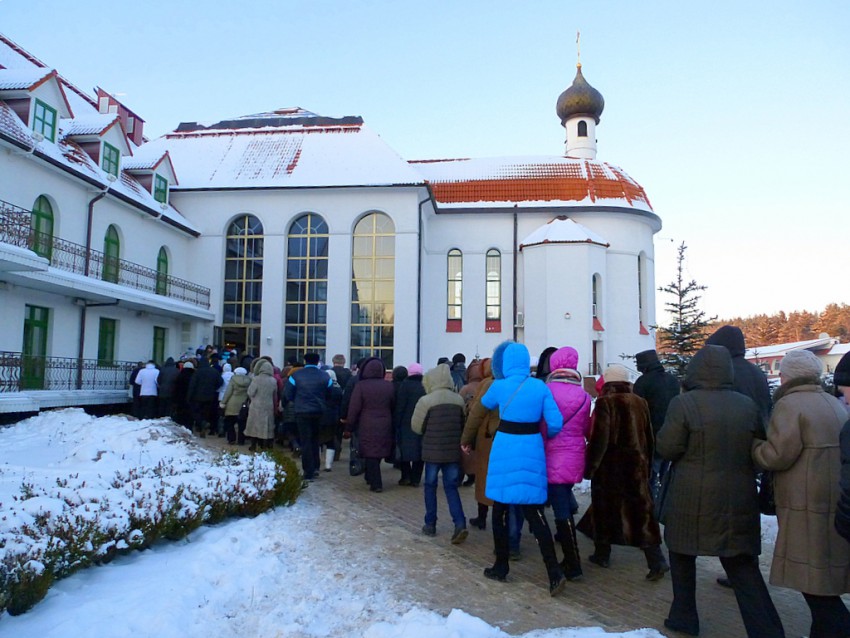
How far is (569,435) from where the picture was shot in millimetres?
5746

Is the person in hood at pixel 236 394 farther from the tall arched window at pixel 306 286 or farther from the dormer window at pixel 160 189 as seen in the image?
the dormer window at pixel 160 189

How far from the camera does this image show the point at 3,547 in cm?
468

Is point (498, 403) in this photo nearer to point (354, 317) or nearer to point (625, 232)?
point (354, 317)

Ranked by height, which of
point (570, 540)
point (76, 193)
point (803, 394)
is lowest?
point (570, 540)

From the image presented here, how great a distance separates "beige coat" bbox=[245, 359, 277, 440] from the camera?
11531mm

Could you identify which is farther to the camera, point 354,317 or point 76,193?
point 354,317

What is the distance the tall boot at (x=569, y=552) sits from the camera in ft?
18.3

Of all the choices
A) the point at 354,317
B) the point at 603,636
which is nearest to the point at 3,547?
the point at 603,636

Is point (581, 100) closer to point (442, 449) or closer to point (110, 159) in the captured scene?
point (110, 159)

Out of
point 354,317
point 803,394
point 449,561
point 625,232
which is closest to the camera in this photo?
point 803,394

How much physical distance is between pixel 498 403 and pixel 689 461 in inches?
69.0

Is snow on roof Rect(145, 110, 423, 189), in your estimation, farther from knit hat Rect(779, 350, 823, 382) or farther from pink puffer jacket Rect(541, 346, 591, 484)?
knit hat Rect(779, 350, 823, 382)

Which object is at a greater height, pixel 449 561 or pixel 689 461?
pixel 689 461

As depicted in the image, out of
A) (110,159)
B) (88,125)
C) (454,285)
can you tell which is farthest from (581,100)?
(88,125)
